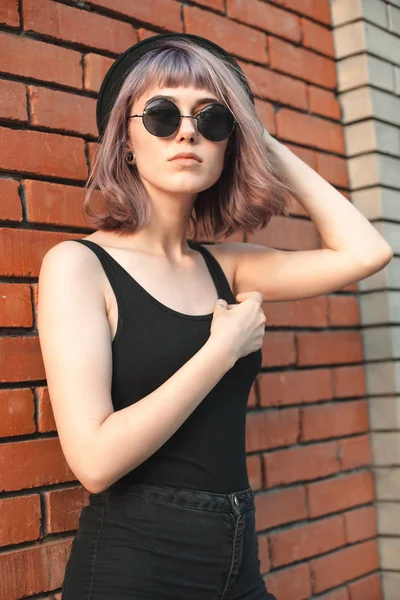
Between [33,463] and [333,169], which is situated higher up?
[333,169]

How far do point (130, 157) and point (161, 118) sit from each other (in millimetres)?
221

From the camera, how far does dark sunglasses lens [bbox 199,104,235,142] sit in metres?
2.12

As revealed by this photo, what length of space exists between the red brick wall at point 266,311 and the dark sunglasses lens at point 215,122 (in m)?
0.46

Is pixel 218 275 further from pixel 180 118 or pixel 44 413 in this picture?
pixel 44 413

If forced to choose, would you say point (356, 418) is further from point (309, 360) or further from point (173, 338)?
point (173, 338)

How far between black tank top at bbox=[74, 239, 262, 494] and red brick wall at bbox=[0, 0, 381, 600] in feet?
1.03

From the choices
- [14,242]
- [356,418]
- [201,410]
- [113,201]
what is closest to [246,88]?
[113,201]

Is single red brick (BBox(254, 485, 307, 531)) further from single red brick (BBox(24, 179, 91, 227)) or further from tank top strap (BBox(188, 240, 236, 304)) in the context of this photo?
single red brick (BBox(24, 179, 91, 227))

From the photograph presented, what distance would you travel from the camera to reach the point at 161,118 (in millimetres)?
2084

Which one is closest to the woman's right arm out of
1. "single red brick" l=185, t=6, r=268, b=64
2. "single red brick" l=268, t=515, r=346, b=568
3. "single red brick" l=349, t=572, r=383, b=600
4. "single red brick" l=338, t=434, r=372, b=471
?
"single red brick" l=268, t=515, r=346, b=568

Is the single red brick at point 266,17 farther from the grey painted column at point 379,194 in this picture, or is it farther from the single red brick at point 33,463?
Answer: the single red brick at point 33,463

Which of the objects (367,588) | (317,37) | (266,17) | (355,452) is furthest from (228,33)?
(367,588)

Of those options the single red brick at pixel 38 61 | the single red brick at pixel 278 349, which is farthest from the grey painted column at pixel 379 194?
the single red brick at pixel 38 61

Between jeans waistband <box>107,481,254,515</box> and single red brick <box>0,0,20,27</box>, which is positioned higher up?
single red brick <box>0,0,20,27</box>
